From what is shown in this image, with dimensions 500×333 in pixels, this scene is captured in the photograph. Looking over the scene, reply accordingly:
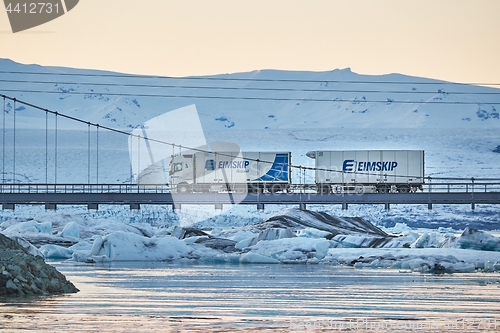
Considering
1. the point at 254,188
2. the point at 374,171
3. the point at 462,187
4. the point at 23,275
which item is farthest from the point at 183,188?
the point at 23,275

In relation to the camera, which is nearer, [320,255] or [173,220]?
[320,255]

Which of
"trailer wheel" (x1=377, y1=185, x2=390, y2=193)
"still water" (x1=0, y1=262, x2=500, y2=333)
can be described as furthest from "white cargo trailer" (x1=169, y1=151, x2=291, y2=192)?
"still water" (x1=0, y1=262, x2=500, y2=333)

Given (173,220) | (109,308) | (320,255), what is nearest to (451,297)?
(109,308)

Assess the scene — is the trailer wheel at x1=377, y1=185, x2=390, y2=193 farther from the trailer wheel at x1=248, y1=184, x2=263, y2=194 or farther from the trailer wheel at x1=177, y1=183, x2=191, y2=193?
the trailer wheel at x1=177, y1=183, x2=191, y2=193

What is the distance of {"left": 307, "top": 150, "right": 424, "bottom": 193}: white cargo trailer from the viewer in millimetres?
74875

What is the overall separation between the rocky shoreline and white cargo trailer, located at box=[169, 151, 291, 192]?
54052mm

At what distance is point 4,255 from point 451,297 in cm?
926

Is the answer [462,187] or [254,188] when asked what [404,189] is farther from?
[254,188]

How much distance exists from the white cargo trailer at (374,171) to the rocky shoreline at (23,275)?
54440 mm

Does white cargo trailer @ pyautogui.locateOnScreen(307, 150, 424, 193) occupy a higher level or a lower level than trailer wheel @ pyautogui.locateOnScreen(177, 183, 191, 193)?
higher

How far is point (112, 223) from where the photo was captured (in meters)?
48.0

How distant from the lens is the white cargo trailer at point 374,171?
74.9 meters

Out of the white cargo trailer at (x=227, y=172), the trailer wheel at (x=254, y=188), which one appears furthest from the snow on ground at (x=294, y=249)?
the white cargo trailer at (x=227, y=172)

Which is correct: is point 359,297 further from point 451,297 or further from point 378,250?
point 378,250
